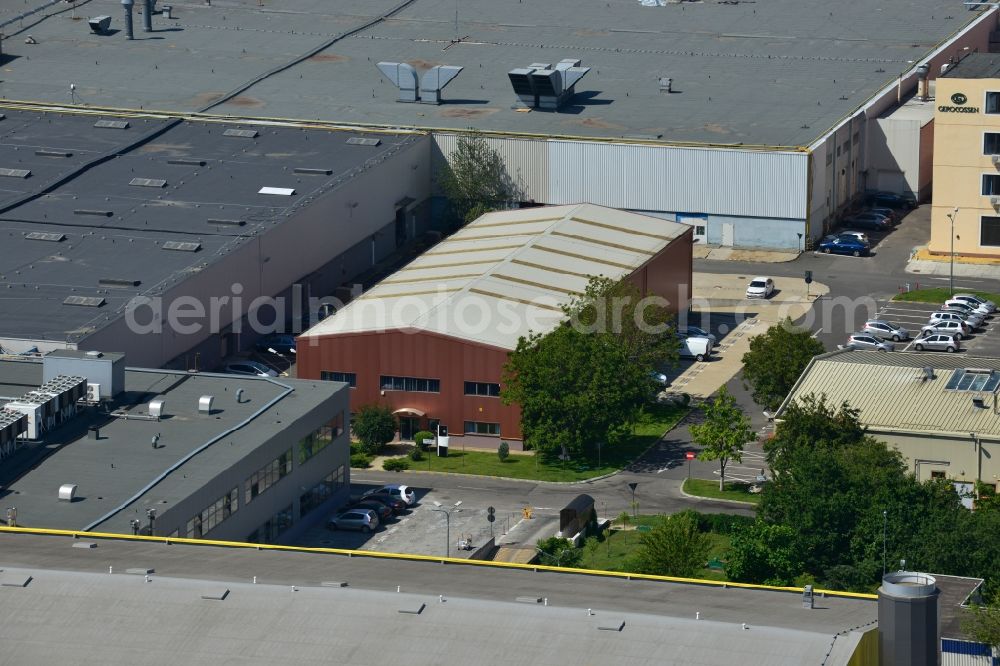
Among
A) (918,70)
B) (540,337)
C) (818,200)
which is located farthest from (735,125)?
(540,337)

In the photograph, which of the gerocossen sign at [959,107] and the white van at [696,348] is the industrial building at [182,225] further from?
the gerocossen sign at [959,107]

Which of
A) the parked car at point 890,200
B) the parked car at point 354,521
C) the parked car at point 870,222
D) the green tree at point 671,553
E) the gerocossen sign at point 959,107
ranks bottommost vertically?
the parked car at point 354,521

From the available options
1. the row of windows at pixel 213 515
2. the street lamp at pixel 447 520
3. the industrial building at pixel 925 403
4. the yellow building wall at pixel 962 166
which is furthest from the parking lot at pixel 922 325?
the row of windows at pixel 213 515

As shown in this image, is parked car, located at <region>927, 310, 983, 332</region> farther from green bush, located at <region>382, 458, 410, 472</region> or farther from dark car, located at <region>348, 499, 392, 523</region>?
dark car, located at <region>348, 499, 392, 523</region>

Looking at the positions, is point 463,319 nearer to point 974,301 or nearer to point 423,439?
point 423,439

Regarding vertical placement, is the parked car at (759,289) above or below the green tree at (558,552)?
above

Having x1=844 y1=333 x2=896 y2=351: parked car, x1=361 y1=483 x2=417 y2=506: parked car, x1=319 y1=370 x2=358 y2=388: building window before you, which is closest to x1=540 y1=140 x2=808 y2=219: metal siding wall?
x1=844 y1=333 x2=896 y2=351: parked car

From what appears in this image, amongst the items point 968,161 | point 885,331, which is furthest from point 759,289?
point 968,161

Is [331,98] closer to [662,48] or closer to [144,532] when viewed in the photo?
[662,48]
